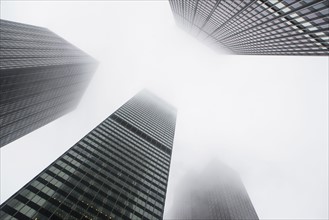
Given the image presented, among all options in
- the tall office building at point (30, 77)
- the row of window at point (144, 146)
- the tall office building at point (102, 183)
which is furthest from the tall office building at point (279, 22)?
the tall office building at point (30, 77)

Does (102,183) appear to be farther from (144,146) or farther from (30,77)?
(30,77)

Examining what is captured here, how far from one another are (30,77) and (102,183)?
60044mm

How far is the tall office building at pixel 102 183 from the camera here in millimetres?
53656

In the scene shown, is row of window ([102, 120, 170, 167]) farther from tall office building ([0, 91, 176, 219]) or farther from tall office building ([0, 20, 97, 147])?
tall office building ([0, 20, 97, 147])

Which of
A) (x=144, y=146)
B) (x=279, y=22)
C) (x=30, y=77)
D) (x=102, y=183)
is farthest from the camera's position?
(x=144, y=146)

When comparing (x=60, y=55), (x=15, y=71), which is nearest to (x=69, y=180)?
(x=15, y=71)

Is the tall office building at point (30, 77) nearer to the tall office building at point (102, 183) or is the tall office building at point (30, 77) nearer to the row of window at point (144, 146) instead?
the tall office building at point (102, 183)

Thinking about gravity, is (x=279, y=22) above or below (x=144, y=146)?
above

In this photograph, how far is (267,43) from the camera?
2648 inches

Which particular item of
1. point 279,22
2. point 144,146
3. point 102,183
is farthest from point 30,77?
point 279,22

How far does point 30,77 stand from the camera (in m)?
104

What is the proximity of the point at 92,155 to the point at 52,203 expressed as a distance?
26.0m

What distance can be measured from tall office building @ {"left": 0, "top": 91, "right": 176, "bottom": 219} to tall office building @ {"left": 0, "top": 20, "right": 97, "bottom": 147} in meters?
34.7

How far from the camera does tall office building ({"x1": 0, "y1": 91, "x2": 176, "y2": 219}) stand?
53656 millimetres
